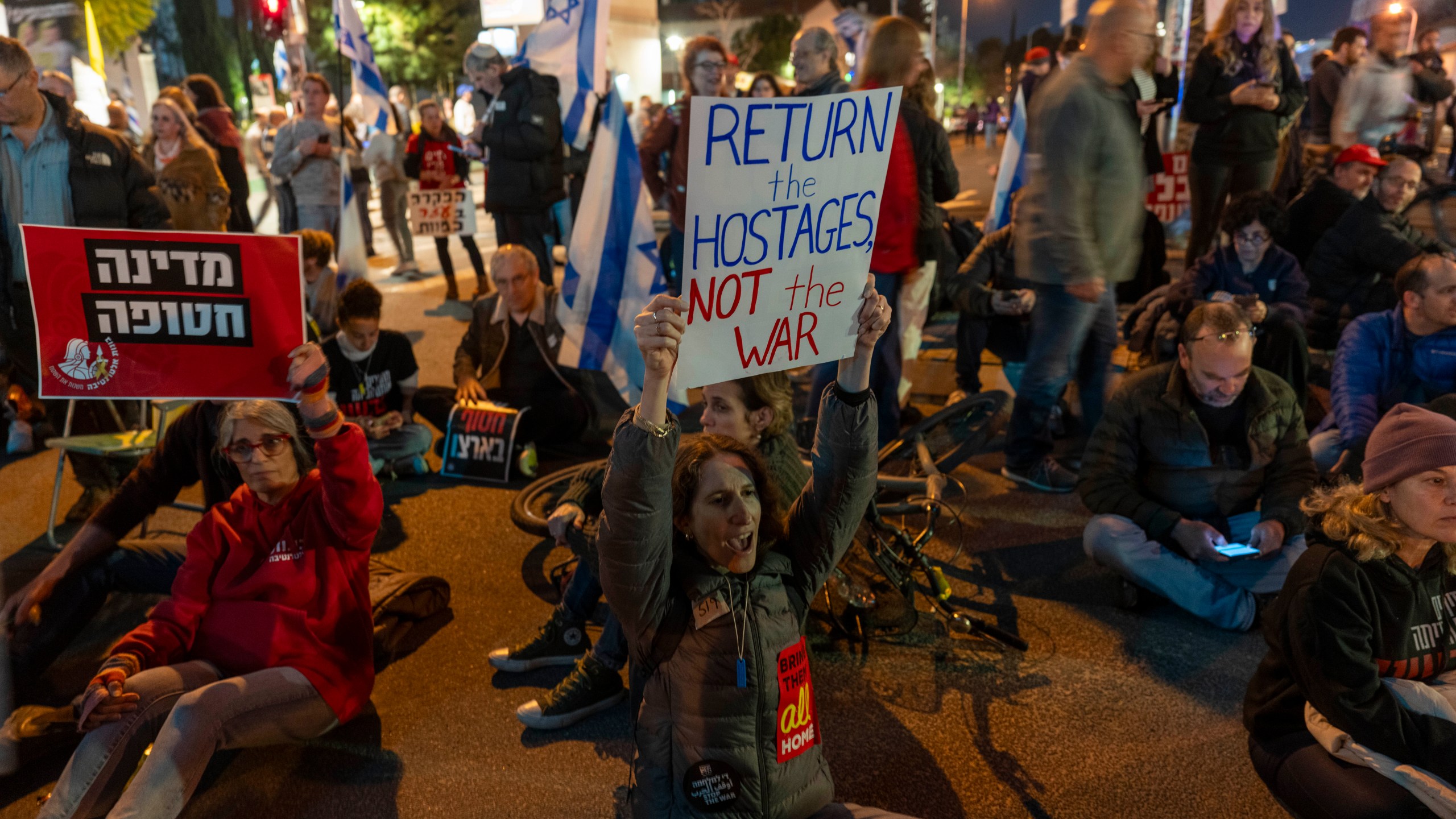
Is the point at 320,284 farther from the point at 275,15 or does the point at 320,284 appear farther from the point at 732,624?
the point at 275,15

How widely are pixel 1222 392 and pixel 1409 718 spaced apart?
1597mm

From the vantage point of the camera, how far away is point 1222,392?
365 cm

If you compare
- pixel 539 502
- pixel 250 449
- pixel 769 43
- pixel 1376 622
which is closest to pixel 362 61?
pixel 539 502

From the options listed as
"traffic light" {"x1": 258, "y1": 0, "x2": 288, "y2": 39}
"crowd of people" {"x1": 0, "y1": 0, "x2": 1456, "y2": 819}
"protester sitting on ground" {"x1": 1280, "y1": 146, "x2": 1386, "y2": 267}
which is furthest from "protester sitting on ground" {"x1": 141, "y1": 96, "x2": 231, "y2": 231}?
"protester sitting on ground" {"x1": 1280, "y1": 146, "x2": 1386, "y2": 267}

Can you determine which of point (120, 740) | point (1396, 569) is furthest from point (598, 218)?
point (1396, 569)

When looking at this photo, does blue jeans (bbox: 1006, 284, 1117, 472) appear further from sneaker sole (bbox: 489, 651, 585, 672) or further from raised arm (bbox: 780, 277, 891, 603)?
sneaker sole (bbox: 489, 651, 585, 672)

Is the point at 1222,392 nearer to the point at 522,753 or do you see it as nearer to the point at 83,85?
the point at 522,753

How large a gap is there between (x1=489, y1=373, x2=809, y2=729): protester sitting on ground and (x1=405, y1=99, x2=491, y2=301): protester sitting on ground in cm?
688

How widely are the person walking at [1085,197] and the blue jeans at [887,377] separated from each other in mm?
731

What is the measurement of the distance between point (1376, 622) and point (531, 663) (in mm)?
2560

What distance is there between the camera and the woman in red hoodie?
270cm

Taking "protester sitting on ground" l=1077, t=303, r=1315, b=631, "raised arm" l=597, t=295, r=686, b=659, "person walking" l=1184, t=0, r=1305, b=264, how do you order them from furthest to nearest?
"person walking" l=1184, t=0, r=1305, b=264, "protester sitting on ground" l=1077, t=303, r=1315, b=631, "raised arm" l=597, t=295, r=686, b=659

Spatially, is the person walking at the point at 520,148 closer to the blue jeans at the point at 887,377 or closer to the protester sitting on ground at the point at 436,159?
the protester sitting on ground at the point at 436,159

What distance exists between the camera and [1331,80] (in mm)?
8648
